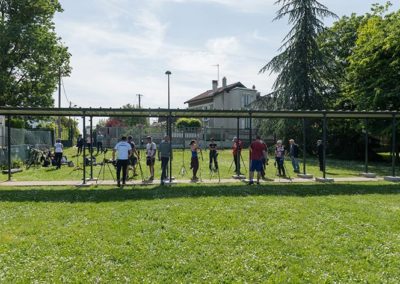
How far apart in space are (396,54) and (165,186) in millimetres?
18159

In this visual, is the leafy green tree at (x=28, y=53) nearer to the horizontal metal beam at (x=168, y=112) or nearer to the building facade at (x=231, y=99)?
the horizontal metal beam at (x=168, y=112)

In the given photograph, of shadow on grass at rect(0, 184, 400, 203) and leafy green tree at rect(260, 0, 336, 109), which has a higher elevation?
leafy green tree at rect(260, 0, 336, 109)

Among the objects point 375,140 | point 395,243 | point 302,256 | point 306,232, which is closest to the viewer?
point 302,256

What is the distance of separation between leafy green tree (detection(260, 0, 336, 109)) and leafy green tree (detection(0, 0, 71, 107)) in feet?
62.6

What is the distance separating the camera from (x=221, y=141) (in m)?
41.2

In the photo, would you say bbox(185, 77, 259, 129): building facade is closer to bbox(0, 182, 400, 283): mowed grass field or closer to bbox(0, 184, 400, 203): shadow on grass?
bbox(0, 184, 400, 203): shadow on grass

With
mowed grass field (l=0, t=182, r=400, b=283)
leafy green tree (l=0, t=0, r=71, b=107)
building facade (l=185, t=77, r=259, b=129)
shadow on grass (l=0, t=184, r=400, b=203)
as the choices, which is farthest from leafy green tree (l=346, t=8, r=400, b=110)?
building facade (l=185, t=77, r=259, b=129)

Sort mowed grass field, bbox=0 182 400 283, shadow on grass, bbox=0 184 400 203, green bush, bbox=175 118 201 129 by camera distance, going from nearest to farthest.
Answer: mowed grass field, bbox=0 182 400 283, shadow on grass, bbox=0 184 400 203, green bush, bbox=175 118 201 129

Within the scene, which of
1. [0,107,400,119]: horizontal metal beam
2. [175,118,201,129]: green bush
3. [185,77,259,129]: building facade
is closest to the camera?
[0,107,400,119]: horizontal metal beam

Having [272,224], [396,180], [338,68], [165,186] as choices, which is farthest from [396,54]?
[272,224]

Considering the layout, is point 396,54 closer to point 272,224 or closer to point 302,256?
point 272,224

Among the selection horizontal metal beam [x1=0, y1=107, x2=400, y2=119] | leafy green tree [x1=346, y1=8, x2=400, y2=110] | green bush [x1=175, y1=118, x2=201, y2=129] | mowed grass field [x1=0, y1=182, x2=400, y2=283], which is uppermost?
leafy green tree [x1=346, y1=8, x2=400, y2=110]

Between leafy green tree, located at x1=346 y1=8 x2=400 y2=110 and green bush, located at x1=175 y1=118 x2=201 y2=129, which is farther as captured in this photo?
green bush, located at x1=175 y1=118 x2=201 y2=129

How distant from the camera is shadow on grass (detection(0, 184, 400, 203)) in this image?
39.9ft
